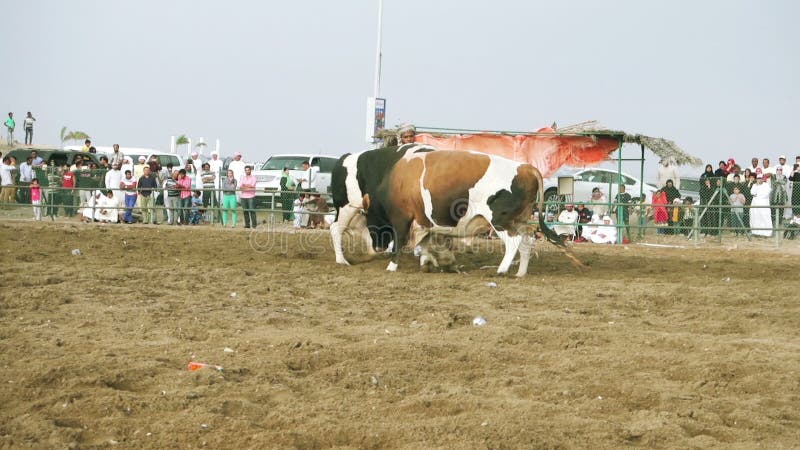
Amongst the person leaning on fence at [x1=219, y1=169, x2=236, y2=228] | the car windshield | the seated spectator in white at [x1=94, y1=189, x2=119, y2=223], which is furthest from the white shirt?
the seated spectator in white at [x1=94, y1=189, x2=119, y2=223]

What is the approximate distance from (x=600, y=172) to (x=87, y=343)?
19.6 meters

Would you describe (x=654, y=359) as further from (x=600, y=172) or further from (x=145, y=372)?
(x=600, y=172)

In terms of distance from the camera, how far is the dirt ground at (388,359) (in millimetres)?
5375

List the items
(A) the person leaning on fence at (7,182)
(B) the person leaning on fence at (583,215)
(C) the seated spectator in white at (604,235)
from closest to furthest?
1. (C) the seated spectator in white at (604,235)
2. (B) the person leaning on fence at (583,215)
3. (A) the person leaning on fence at (7,182)

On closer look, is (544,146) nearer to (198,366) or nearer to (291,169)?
(291,169)

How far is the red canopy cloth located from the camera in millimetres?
19219

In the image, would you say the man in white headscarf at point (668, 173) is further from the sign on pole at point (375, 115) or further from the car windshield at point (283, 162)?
the car windshield at point (283, 162)

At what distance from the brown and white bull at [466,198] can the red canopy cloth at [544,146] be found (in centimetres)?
679

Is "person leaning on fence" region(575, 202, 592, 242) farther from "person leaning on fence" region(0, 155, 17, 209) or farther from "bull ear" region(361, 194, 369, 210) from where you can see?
"person leaning on fence" region(0, 155, 17, 209)

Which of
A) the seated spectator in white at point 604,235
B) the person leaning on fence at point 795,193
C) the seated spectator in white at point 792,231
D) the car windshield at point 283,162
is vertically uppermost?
the car windshield at point 283,162

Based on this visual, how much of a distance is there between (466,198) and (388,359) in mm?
5520

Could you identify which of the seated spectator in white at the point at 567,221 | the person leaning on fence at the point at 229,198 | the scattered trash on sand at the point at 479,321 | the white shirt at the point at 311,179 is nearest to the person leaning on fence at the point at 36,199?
the person leaning on fence at the point at 229,198

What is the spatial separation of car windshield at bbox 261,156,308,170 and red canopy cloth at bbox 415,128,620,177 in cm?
622

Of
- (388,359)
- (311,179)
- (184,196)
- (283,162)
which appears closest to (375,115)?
(311,179)
